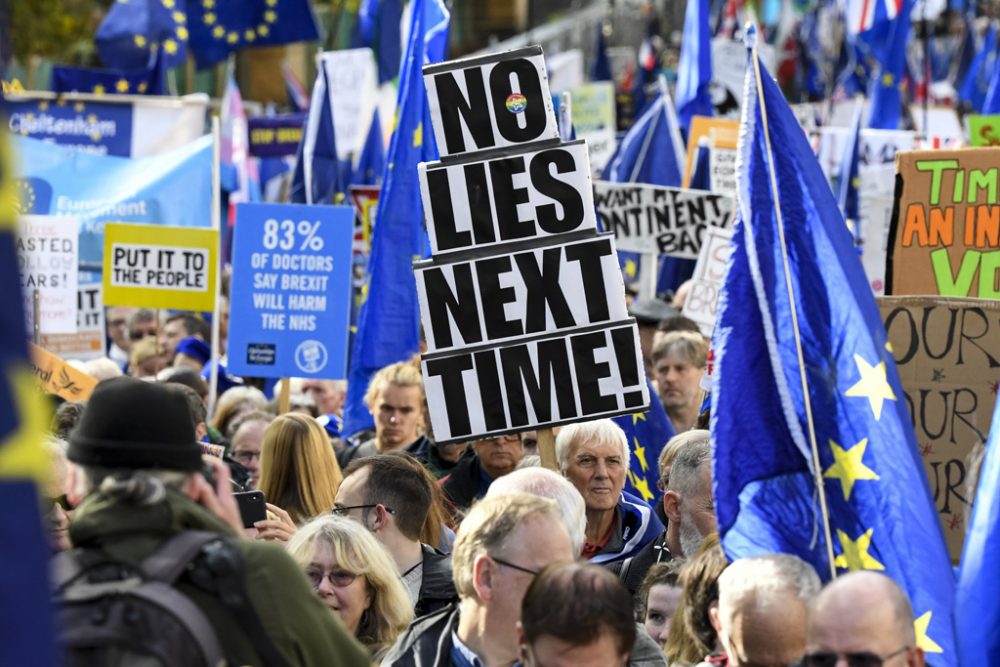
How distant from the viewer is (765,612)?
375cm

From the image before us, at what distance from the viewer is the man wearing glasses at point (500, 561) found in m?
3.86

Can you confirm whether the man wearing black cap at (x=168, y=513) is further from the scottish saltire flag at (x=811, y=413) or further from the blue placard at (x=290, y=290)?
the blue placard at (x=290, y=290)

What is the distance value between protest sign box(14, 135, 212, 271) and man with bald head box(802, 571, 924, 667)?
373 inches

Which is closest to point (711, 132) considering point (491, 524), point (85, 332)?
point (85, 332)

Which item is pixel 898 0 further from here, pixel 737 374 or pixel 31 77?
pixel 737 374

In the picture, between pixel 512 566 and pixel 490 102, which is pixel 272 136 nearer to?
pixel 490 102

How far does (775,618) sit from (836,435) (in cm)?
79

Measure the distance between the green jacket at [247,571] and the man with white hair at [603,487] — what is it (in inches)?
130

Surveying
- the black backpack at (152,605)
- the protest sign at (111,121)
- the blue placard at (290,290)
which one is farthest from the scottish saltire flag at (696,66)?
the black backpack at (152,605)

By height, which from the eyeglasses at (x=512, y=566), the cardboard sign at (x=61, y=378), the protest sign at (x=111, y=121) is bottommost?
the cardboard sign at (x=61, y=378)

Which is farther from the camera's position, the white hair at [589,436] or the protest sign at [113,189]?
the protest sign at [113,189]

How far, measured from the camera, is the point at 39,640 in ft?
6.38

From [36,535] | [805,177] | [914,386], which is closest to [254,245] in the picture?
[914,386]

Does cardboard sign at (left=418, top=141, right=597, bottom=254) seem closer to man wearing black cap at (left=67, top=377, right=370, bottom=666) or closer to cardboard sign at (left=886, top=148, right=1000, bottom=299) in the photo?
cardboard sign at (left=886, top=148, right=1000, bottom=299)
